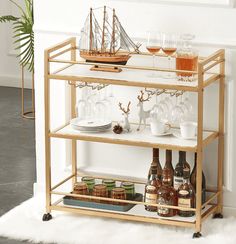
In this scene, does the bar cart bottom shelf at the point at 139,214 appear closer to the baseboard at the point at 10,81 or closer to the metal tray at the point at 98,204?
the metal tray at the point at 98,204

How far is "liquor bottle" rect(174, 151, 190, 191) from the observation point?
5.21m

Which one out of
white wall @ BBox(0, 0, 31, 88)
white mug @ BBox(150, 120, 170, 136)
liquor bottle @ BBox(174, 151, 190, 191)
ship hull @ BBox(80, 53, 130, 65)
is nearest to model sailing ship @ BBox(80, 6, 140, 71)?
ship hull @ BBox(80, 53, 130, 65)

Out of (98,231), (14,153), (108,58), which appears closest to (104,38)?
(108,58)

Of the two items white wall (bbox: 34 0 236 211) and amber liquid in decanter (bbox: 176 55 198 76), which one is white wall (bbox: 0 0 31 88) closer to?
white wall (bbox: 34 0 236 211)

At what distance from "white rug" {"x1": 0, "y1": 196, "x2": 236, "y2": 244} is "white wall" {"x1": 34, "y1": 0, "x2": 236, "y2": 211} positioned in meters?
0.32

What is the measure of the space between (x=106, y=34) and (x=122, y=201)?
88 centimetres

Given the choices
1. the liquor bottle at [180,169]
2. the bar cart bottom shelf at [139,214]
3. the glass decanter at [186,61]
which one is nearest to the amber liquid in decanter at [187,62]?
the glass decanter at [186,61]

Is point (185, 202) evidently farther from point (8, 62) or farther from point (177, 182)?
point (8, 62)

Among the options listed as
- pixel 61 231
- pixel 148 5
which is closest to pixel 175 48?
pixel 148 5

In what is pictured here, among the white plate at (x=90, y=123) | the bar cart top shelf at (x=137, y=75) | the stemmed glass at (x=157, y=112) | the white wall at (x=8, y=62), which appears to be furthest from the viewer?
the white wall at (x=8, y=62)

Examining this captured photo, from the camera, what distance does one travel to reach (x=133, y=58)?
17.5ft

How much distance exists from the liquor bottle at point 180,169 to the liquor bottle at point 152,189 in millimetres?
92

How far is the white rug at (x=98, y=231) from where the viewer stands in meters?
5.02

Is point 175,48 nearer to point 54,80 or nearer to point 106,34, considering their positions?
point 106,34
